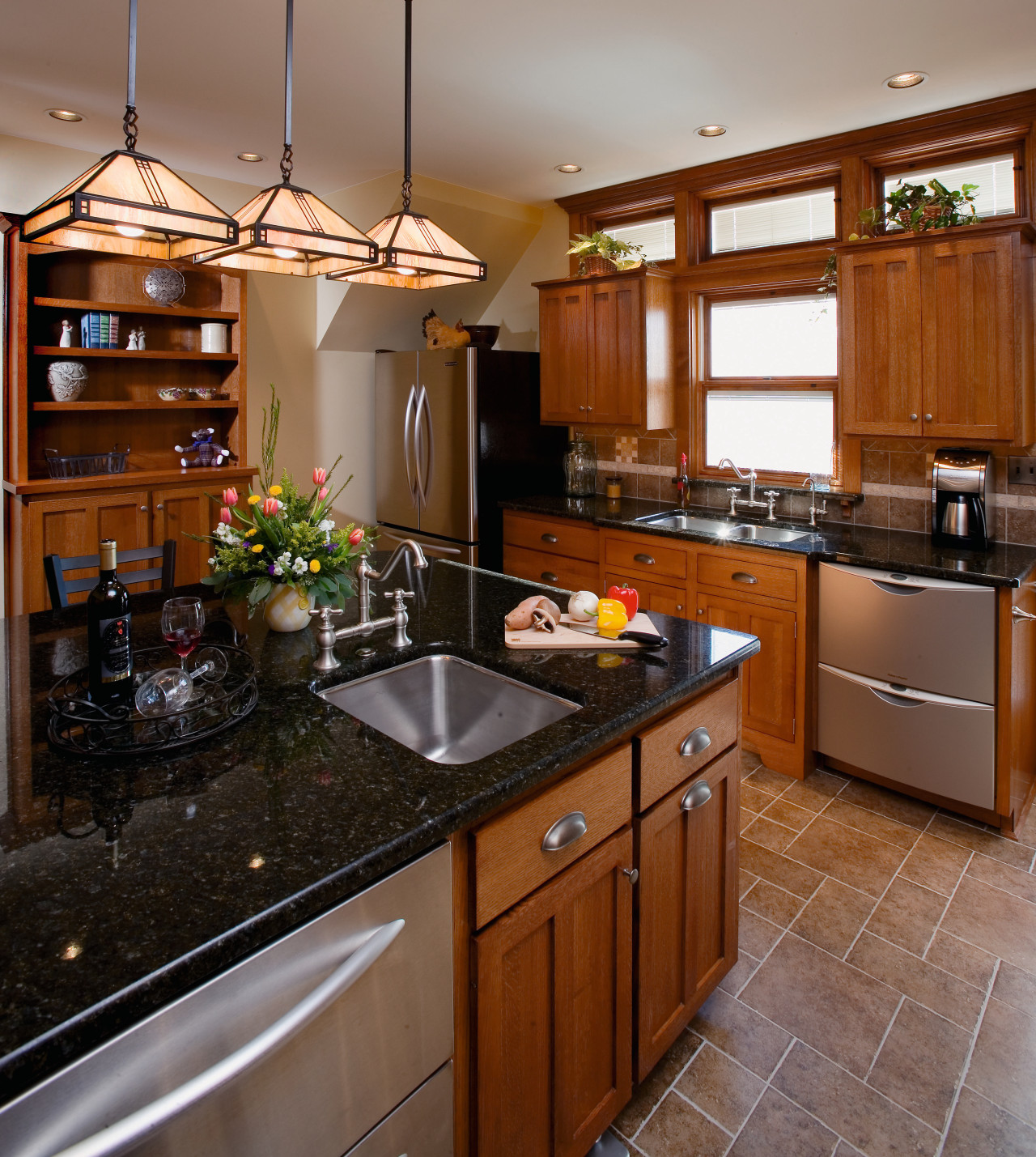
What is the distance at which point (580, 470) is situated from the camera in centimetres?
471

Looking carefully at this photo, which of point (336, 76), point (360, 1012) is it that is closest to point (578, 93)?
point (336, 76)

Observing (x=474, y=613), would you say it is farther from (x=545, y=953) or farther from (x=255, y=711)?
(x=545, y=953)

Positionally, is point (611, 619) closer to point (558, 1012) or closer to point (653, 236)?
point (558, 1012)

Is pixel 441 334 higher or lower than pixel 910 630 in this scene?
higher

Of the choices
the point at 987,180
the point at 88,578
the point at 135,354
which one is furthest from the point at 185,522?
the point at 987,180

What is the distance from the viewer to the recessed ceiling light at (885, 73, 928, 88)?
293 cm

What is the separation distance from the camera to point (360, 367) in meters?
5.32

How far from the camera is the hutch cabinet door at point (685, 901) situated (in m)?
1.68

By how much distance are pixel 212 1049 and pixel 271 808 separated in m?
0.34

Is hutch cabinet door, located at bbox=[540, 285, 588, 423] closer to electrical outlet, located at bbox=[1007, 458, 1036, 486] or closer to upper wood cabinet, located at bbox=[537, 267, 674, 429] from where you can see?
upper wood cabinet, located at bbox=[537, 267, 674, 429]

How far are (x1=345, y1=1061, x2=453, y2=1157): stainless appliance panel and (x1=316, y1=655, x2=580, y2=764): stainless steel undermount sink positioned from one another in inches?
26.4

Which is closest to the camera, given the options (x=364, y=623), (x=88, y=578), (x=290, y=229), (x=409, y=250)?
(x=290, y=229)

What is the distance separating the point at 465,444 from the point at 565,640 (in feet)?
8.93

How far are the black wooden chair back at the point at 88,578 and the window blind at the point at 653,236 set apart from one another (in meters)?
3.12
